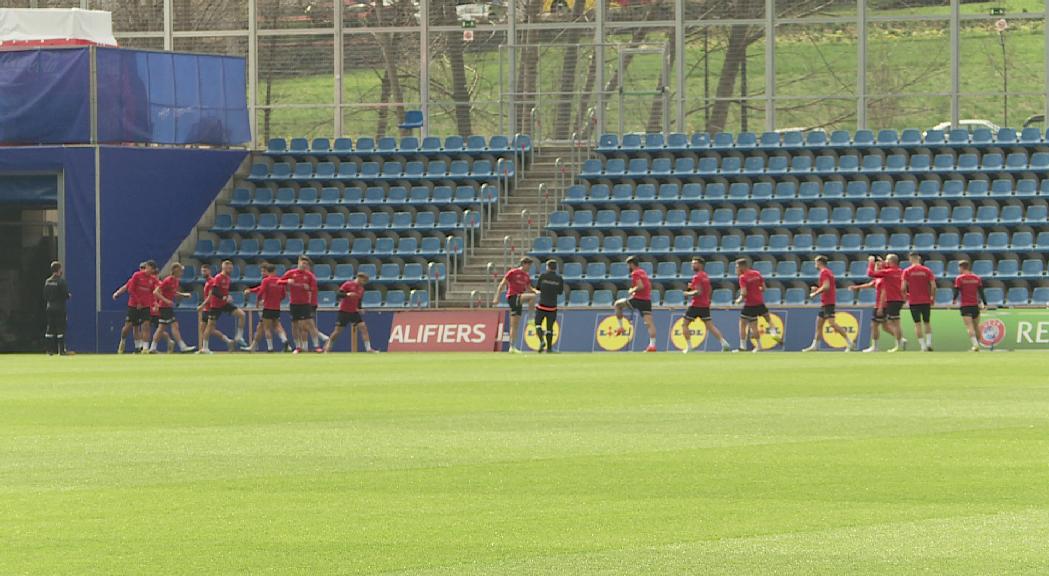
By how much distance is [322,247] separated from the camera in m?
44.8

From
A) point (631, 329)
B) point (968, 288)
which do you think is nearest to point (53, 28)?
point (631, 329)

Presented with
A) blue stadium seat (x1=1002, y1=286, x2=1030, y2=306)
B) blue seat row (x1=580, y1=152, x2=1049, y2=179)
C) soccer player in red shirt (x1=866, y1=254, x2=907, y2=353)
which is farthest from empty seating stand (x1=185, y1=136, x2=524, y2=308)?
blue stadium seat (x1=1002, y1=286, x2=1030, y2=306)

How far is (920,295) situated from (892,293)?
0.88 meters

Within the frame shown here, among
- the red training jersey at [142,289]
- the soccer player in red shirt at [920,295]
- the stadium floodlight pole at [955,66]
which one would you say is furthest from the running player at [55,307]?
the stadium floodlight pole at [955,66]

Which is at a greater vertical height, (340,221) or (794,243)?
(340,221)

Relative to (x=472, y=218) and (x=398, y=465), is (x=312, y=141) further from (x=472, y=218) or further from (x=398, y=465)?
(x=398, y=465)

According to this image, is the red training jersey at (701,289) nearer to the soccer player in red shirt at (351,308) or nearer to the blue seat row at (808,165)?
the soccer player in red shirt at (351,308)

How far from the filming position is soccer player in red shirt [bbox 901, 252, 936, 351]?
35.1 meters

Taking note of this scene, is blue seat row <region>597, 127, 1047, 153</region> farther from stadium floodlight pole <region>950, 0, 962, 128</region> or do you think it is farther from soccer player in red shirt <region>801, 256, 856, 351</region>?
soccer player in red shirt <region>801, 256, 856, 351</region>

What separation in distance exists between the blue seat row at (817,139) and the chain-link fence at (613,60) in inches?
39.0

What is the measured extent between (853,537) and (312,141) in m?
39.3

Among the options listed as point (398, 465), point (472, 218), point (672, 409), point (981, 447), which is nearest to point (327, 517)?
point (398, 465)

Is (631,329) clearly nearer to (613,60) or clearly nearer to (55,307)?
(613,60)

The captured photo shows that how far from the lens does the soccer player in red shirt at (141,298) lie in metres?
40.2
